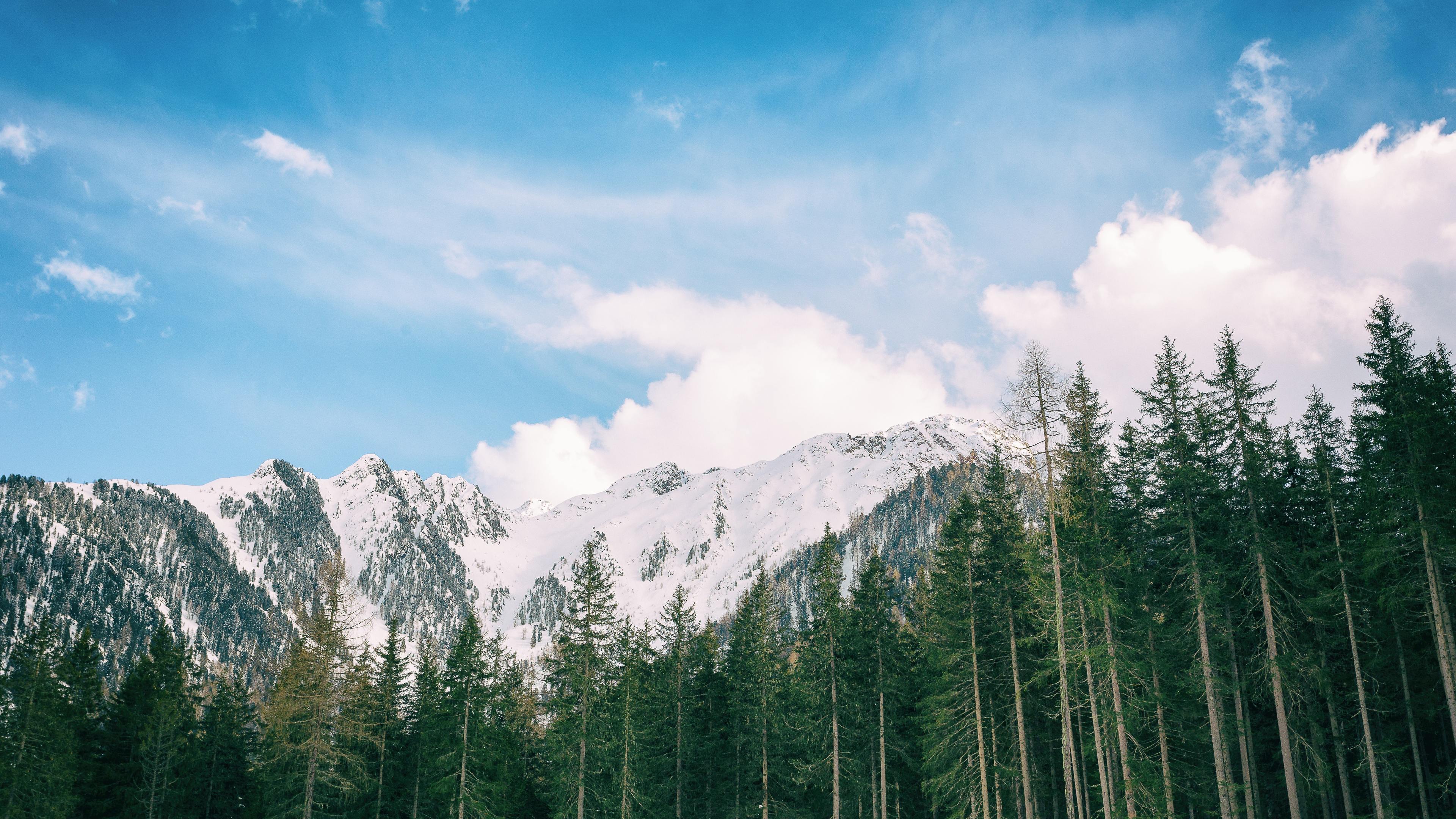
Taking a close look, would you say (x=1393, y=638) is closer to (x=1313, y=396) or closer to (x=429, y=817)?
(x=1313, y=396)

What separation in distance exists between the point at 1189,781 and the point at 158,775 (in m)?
46.1

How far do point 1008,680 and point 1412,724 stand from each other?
12.5m

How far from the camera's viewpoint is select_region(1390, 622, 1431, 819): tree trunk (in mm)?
24703

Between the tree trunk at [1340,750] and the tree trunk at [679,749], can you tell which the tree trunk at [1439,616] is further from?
the tree trunk at [679,749]

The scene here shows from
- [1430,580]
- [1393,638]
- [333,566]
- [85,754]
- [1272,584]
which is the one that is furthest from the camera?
[85,754]

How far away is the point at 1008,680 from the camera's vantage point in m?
30.1

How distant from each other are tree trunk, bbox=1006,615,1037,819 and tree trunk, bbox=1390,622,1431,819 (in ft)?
36.8

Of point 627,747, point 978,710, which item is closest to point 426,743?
point 627,747

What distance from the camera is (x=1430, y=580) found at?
73.3 feet

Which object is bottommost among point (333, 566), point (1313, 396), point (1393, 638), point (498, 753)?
point (498, 753)

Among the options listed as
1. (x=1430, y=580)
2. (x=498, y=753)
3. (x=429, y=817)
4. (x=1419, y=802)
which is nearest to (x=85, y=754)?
(x=429, y=817)

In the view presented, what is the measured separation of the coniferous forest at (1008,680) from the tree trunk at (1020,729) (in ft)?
0.50

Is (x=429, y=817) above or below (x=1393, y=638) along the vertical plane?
below

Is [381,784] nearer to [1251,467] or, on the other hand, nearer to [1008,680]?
[1008,680]
